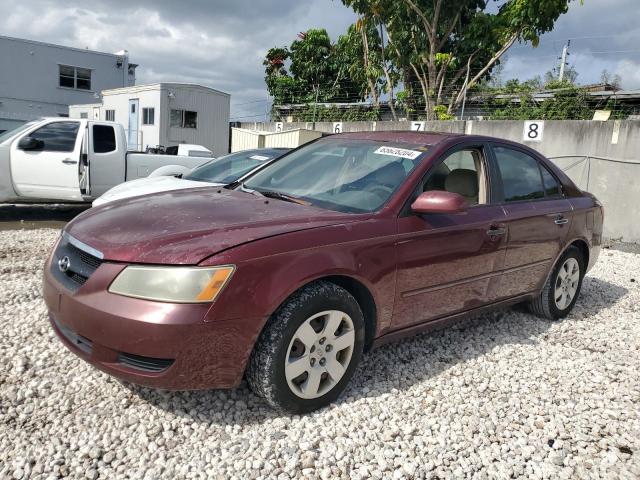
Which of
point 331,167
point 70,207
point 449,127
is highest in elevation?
point 449,127

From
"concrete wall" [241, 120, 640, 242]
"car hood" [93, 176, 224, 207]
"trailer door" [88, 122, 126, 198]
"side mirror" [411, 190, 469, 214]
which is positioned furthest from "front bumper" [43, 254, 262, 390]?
"concrete wall" [241, 120, 640, 242]

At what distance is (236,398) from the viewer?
9.68 ft

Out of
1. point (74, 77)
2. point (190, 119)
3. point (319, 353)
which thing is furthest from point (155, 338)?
point (74, 77)

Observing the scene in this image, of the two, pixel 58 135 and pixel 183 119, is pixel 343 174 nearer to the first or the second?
pixel 58 135

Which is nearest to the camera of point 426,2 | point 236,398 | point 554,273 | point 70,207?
point 236,398

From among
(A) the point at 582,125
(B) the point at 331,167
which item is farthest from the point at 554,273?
(A) the point at 582,125

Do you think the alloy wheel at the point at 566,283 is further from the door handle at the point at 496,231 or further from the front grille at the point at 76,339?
the front grille at the point at 76,339

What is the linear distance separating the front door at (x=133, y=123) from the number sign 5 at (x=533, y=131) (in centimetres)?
1507

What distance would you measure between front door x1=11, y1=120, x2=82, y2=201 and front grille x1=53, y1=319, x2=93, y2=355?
6.51m

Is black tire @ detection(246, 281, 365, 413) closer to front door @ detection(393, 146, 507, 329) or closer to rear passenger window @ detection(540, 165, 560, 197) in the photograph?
front door @ detection(393, 146, 507, 329)

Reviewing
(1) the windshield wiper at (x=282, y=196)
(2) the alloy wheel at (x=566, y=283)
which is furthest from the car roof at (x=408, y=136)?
(2) the alloy wheel at (x=566, y=283)

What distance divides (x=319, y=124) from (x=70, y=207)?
8.85 m

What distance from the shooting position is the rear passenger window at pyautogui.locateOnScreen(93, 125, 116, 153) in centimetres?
889

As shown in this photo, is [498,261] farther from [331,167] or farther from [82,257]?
[82,257]
